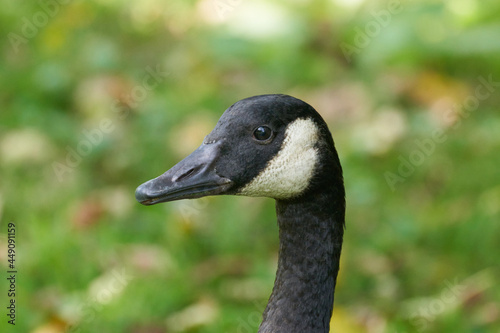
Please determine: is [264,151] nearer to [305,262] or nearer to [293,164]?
[293,164]

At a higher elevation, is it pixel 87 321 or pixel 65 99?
pixel 65 99

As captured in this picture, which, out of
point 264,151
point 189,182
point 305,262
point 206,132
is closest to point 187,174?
point 189,182

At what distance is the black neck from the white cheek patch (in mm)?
120

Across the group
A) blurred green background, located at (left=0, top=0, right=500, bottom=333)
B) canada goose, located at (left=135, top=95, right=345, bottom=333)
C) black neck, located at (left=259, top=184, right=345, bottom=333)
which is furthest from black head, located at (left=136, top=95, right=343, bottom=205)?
blurred green background, located at (left=0, top=0, right=500, bottom=333)

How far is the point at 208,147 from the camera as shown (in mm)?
2488

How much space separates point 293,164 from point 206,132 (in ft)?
9.83

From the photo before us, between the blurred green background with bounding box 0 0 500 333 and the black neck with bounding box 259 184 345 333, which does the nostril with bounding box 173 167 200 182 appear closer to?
the black neck with bounding box 259 184 345 333

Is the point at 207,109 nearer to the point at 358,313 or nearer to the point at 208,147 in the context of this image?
the point at 358,313

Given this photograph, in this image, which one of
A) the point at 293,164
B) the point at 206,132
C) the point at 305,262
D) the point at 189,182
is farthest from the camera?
the point at 206,132

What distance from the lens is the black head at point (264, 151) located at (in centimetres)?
246

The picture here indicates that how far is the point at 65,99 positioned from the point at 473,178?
12.4ft

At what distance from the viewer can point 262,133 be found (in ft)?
8.16

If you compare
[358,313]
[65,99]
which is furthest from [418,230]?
[65,99]

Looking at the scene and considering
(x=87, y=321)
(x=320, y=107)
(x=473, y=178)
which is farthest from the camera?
(x=320, y=107)
